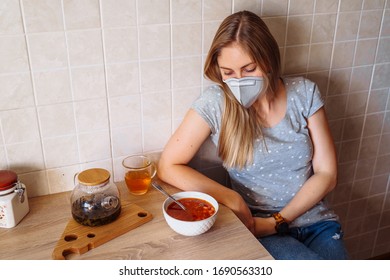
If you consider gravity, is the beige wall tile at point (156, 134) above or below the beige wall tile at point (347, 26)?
below

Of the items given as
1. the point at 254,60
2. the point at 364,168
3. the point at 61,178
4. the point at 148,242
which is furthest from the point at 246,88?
the point at 364,168

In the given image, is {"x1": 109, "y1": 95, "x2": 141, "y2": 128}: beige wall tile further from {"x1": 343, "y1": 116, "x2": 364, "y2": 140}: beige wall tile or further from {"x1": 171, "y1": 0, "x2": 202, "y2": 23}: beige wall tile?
{"x1": 343, "y1": 116, "x2": 364, "y2": 140}: beige wall tile

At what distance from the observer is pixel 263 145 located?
1.38 m

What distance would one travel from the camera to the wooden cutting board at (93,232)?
1075mm

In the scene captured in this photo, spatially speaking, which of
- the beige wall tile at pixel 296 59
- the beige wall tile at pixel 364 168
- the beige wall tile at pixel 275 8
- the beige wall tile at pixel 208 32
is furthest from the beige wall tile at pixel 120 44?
the beige wall tile at pixel 364 168

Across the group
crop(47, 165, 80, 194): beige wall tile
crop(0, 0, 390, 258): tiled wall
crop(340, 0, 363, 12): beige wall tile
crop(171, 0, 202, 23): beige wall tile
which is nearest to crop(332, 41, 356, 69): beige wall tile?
crop(0, 0, 390, 258): tiled wall

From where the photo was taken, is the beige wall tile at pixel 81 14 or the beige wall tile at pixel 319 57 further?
the beige wall tile at pixel 319 57

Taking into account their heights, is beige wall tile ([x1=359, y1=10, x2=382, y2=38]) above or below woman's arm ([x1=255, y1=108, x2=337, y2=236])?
above

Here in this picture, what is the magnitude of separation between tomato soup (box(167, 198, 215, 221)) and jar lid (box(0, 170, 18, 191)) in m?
0.43

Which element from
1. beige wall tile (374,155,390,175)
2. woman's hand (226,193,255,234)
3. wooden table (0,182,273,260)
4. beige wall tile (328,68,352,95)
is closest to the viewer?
wooden table (0,182,273,260)

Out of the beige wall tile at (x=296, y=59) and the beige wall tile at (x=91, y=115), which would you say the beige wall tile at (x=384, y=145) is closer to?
the beige wall tile at (x=296, y=59)

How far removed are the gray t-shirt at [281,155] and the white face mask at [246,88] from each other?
0.07 metres

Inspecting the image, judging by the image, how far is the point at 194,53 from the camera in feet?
4.53

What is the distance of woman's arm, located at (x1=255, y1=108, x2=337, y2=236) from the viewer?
142 cm
